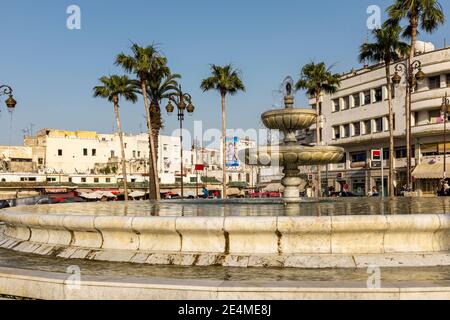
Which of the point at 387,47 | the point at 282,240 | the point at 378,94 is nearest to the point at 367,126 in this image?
the point at 378,94

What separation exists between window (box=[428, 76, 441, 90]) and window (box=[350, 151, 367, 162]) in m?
10.2

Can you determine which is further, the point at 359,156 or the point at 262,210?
the point at 359,156

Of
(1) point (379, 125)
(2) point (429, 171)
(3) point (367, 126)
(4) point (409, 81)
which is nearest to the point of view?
(4) point (409, 81)

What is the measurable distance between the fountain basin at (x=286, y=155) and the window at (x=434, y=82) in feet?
114

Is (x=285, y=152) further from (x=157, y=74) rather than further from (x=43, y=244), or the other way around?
Result: (x=157, y=74)

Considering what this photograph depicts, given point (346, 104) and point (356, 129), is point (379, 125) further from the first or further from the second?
point (346, 104)

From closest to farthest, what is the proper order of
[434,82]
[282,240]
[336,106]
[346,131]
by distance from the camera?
[282,240] → [434,82] → [346,131] → [336,106]

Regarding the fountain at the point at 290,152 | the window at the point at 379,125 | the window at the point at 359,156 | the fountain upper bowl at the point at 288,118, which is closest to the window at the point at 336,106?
the window at the point at 359,156

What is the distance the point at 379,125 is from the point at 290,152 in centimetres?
3930

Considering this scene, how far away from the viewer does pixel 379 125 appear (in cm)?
4812

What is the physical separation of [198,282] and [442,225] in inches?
151

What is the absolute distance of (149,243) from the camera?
23.4 ft

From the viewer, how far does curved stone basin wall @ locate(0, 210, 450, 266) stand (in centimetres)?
650
